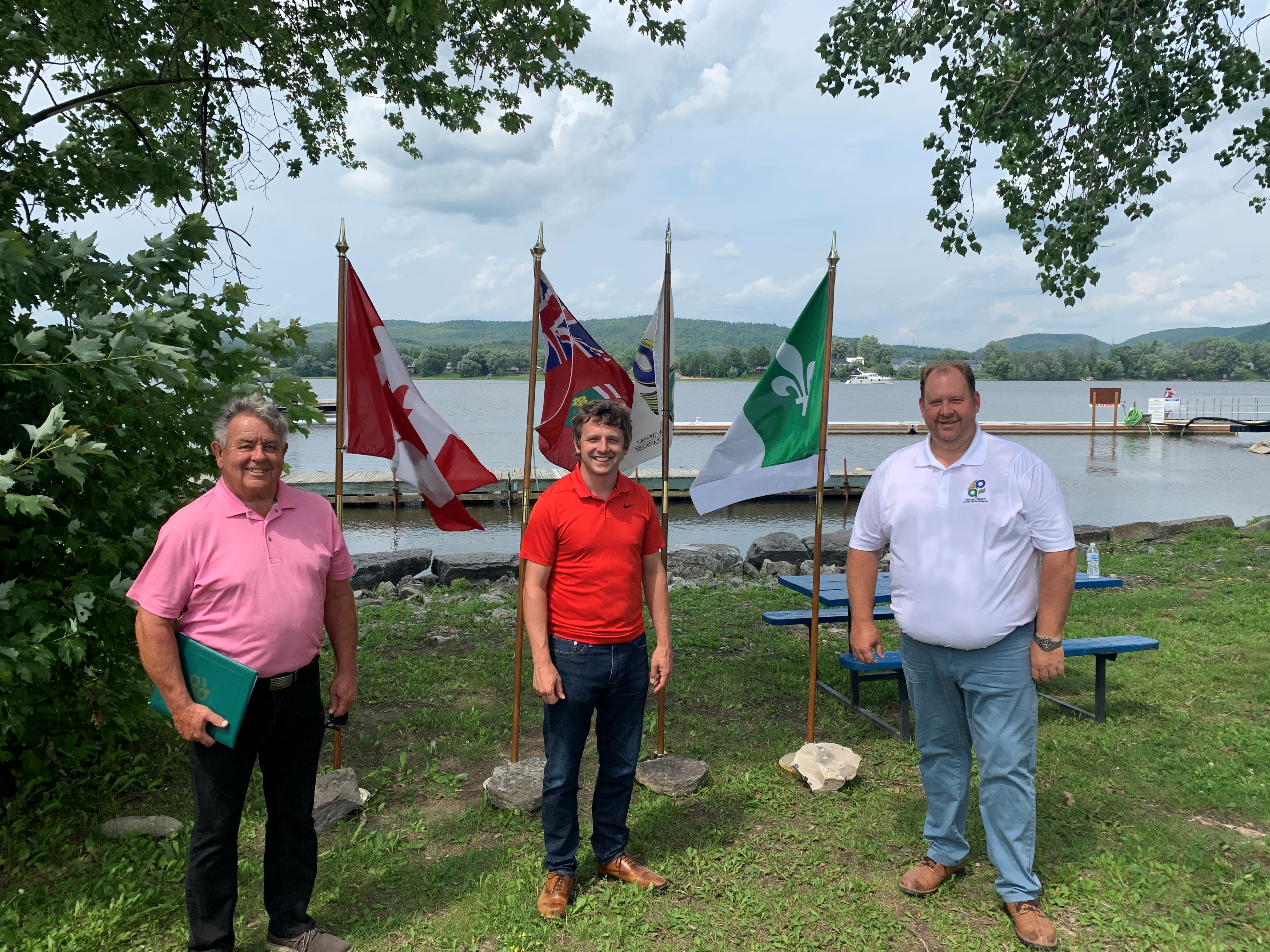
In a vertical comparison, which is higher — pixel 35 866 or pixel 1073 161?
pixel 1073 161

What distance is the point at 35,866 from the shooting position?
13.1 ft

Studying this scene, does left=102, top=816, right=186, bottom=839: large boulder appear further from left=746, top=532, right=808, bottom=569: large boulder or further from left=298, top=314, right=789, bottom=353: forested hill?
left=298, top=314, right=789, bottom=353: forested hill

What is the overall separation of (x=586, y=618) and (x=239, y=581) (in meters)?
1.32

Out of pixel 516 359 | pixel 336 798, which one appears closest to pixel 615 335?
pixel 516 359

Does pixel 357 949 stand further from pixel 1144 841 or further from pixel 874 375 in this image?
pixel 874 375

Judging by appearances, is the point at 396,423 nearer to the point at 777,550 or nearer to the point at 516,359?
the point at 777,550

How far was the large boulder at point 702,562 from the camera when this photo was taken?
13188 millimetres

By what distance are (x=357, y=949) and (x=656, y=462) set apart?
2918cm

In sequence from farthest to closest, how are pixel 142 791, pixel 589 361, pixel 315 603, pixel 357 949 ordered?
pixel 589 361 → pixel 142 791 → pixel 357 949 → pixel 315 603

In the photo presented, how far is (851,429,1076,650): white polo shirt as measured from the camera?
11.3 ft

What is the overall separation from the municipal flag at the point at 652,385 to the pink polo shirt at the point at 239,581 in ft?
8.51

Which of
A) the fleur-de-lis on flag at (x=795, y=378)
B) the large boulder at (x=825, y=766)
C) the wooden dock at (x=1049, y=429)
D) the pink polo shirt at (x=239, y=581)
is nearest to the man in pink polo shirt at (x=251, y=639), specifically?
the pink polo shirt at (x=239, y=581)

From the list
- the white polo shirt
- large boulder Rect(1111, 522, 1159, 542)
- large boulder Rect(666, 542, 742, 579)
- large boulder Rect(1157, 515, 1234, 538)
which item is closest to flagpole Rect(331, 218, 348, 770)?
the white polo shirt

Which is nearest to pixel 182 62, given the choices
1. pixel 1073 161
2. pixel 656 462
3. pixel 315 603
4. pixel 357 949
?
pixel 315 603
